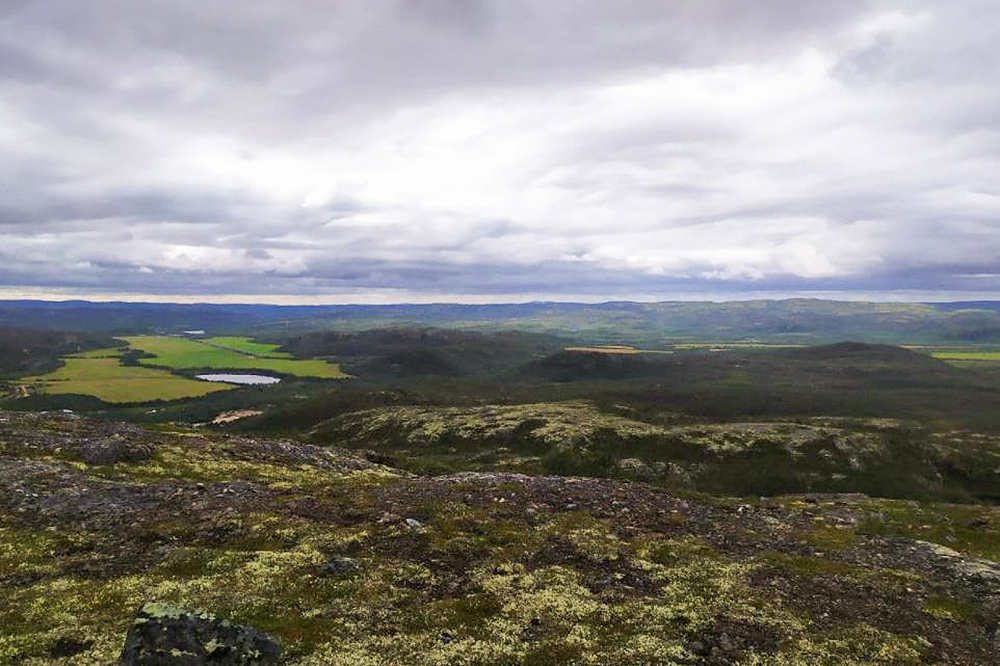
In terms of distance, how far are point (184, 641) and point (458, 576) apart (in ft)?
57.5

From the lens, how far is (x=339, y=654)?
83.8 feet

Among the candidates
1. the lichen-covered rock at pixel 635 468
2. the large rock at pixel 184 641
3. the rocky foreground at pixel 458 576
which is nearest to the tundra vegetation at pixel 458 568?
the rocky foreground at pixel 458 576

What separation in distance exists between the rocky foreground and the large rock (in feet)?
0.36

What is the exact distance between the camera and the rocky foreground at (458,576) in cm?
2703

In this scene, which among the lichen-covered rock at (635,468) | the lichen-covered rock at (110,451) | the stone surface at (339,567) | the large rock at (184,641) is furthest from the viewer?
the lichen-covered rock at (635,468)

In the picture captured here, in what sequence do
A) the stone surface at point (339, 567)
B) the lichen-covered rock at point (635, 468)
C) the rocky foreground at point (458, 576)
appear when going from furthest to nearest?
the lichen-covered rock at point (635, 468) < the stone surface at point (339, 567) < the rocky foreground at point (458, 576)

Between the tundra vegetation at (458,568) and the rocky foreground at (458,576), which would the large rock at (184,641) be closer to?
the rocky foreground at (458,576)

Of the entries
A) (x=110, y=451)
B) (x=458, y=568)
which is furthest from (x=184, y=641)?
(x=110, y=451)

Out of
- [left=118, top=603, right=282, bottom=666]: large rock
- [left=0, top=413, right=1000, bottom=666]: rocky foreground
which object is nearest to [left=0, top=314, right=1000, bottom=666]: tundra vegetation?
[left=0, top=413, right=1000, bottom=666]: rocky foreground

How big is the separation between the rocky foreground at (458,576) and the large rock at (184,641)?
11 centimetres

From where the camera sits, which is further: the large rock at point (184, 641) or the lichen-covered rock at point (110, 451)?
the lichen-covered rock at point (110, 451)

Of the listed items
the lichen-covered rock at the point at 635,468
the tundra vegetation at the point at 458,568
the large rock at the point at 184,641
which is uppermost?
the large rock at the point at 184,641

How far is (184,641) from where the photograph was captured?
70.8 feet

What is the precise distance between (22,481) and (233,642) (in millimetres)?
42025
